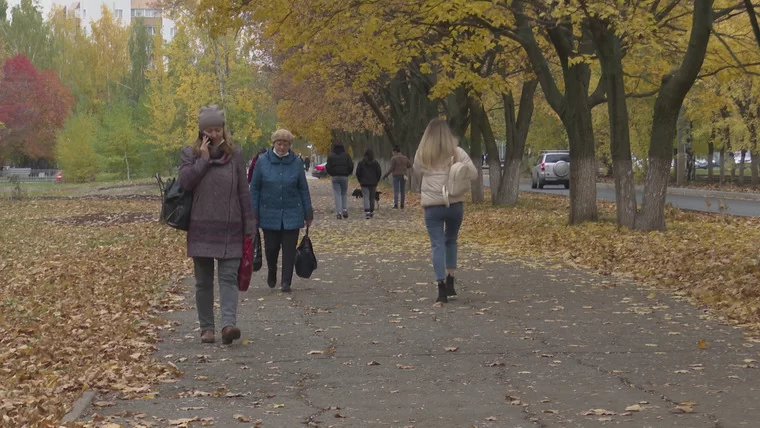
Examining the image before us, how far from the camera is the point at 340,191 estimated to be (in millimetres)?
29922

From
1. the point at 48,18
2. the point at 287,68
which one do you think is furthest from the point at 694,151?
the point at 48,18

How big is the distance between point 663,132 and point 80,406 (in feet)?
51.0

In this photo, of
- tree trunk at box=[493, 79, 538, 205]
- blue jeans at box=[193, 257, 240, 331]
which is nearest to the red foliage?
tree trunk at box=[493, 79, 538, 205]

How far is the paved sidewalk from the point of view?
691cm

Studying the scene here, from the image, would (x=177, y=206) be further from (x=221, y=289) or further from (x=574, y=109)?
(x=574, y=109)

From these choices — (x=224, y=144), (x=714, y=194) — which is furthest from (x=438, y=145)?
(x=714, y=194)

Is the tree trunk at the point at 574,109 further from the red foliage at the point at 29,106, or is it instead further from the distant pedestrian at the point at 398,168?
the red foliage at the point at 29,106

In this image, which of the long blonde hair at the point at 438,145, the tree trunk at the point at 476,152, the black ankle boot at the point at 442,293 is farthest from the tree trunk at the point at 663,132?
the tree trunk at the point at 476,152

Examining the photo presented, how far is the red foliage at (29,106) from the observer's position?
81.6 metres

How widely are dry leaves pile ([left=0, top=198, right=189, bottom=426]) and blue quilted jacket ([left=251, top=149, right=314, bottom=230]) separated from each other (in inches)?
56.7

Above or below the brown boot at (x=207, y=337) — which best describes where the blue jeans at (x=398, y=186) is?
above

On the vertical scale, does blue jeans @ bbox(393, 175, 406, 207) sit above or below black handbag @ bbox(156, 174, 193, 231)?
below

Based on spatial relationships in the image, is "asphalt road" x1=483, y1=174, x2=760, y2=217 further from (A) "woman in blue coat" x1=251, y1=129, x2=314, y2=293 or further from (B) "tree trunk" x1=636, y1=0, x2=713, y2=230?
(A) "woman in blue coat" x1=251, y1=129, x2=314, y2=293

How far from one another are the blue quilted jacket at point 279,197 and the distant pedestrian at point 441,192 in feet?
5.14
